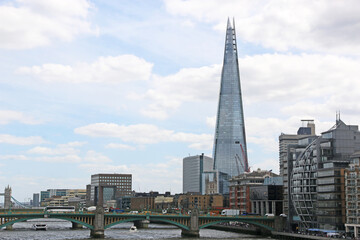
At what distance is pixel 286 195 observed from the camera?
7146 inches

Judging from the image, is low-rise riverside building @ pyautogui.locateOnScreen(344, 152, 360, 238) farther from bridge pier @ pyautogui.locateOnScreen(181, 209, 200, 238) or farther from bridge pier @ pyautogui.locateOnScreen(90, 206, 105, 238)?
bridge pier @ pyautogui.locateOnScreen(90, 206, 105, 238)

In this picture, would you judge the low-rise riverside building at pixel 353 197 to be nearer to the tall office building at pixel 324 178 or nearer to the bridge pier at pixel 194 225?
the tall office building at pixel 324 178

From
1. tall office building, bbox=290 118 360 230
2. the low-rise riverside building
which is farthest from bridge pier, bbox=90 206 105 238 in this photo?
the low-rise riverside building

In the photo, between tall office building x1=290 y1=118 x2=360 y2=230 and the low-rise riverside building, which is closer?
the low-rise riverside building

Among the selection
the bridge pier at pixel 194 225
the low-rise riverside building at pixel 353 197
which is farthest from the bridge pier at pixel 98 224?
the low-rise riverside building at pixel 353 197

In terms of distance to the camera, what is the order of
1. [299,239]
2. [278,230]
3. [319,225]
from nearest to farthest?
[299,239] → [319,225] → [278,230]

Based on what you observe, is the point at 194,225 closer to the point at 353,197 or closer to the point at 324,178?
the point at 324,178

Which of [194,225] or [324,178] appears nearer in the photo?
[324,178]

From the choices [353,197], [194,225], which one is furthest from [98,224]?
[353,197]

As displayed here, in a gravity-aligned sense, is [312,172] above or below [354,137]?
below

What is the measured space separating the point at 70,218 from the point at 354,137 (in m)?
84.1

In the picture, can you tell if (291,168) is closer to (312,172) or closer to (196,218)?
(312,172)

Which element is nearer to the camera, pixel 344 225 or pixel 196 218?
pixel 344 225

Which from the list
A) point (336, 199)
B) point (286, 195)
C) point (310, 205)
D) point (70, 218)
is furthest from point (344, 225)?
point (70, 218)
